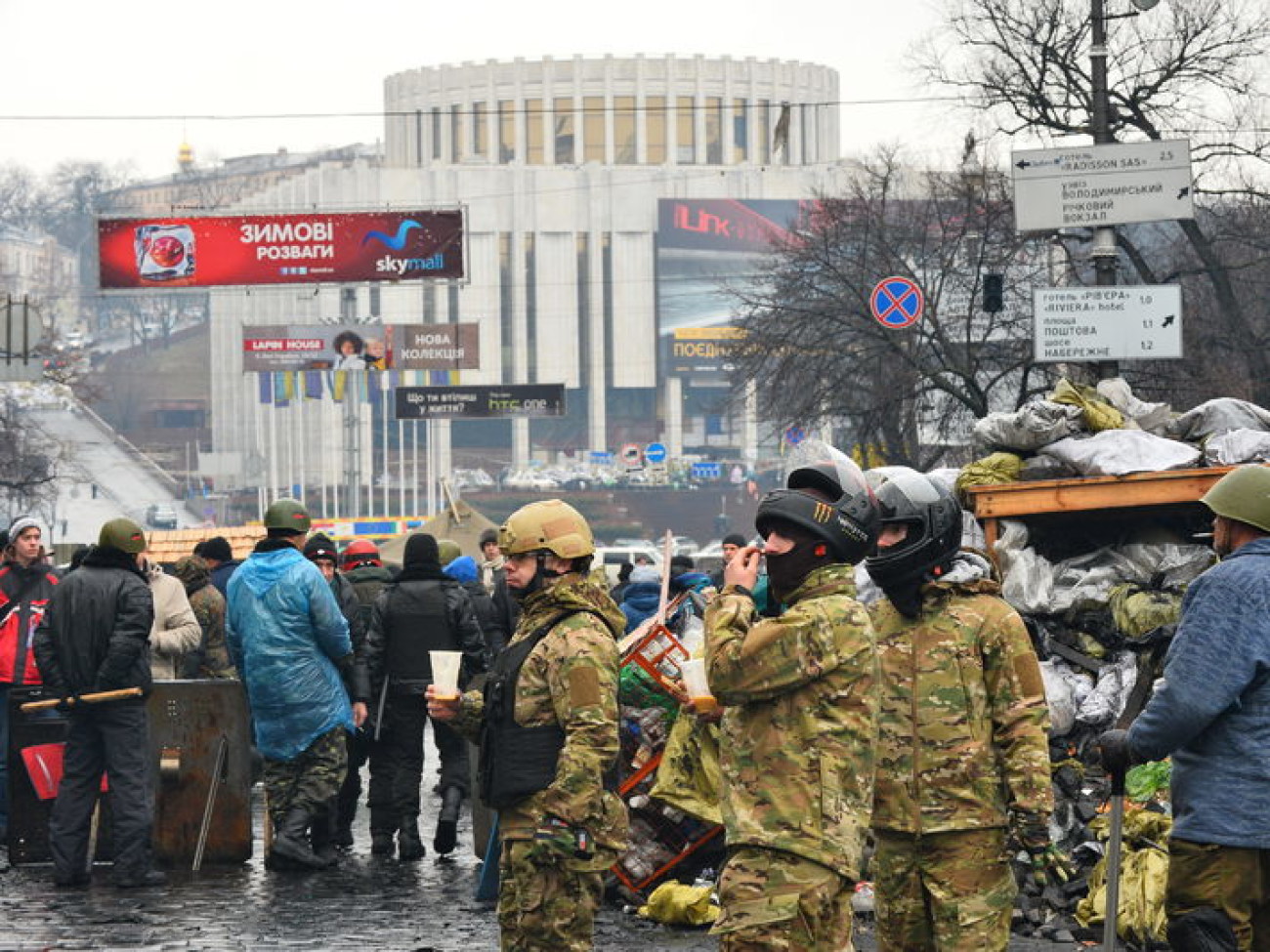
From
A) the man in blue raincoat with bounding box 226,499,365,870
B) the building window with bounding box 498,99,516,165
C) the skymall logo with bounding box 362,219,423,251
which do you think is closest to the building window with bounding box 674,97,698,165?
the building window with bounding box 498,99,516,165

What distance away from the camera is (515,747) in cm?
630

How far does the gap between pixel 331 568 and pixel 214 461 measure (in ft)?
285

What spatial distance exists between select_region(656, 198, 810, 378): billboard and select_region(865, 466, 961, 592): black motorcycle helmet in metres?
99.7

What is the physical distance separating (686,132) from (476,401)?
71.3 metres

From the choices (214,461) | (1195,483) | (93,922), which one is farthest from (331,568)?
(214,461)

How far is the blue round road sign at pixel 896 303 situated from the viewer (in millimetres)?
23328

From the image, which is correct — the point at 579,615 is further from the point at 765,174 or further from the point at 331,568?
the point at 765,174

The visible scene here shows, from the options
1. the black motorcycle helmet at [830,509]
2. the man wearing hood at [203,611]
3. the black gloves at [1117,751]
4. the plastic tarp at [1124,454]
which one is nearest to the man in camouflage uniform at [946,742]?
the black gloves at [1117,751]

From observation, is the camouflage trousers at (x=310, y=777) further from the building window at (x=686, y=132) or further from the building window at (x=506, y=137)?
the building window at (x=686, y=132)

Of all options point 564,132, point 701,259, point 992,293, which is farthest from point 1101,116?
point 564,132

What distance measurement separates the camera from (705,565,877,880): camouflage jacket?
5238 mm

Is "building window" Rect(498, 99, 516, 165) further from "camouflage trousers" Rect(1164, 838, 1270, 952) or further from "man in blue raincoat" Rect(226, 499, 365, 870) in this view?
"camouflage trousers" Rect(1164, 838, 1270, 952)

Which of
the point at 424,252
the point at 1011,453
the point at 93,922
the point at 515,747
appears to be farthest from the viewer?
the point at 424,252

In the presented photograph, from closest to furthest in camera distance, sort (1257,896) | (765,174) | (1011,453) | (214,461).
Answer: (1257,896) < (1011,453) < (214,461) < (765,174)
